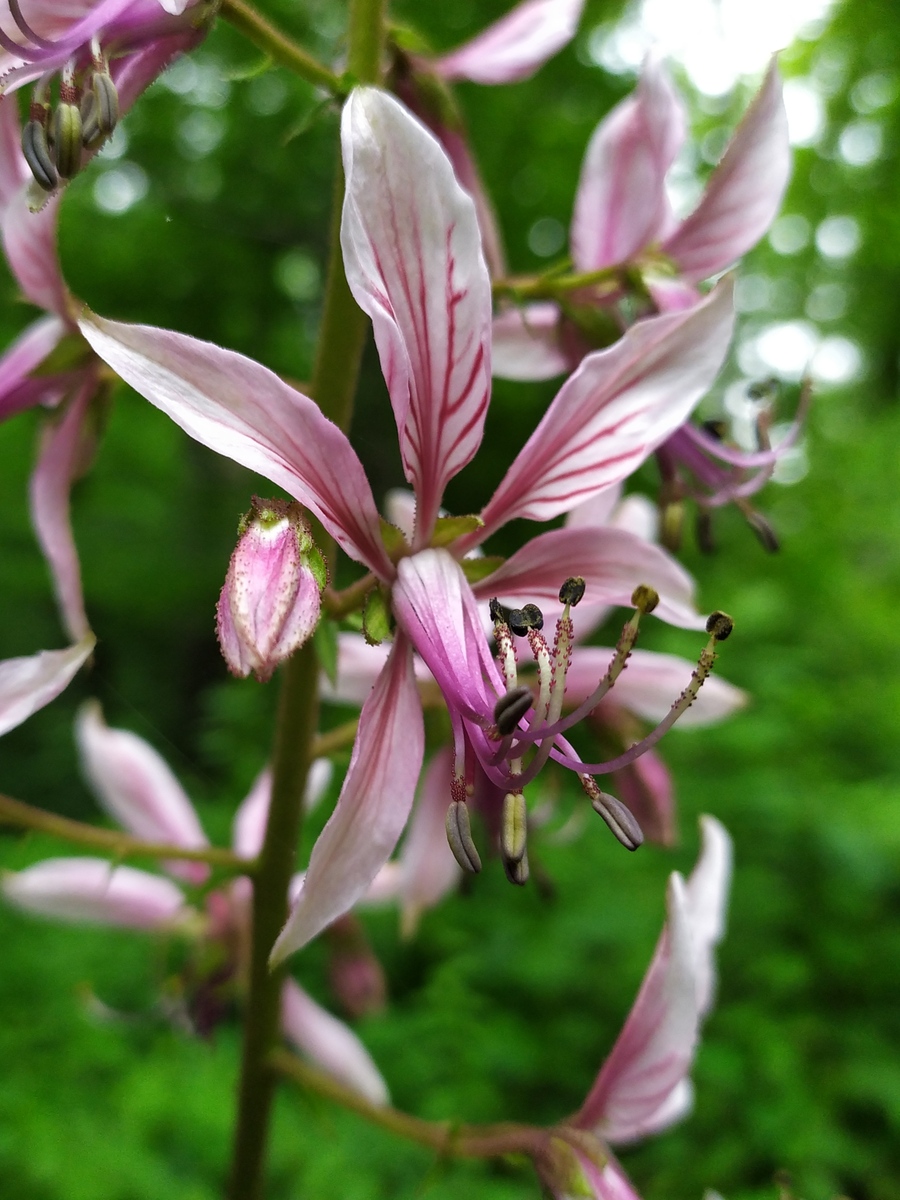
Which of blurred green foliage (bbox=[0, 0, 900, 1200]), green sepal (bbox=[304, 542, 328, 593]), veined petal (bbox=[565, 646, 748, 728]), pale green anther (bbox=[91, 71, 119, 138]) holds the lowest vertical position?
blurred green foliage (bbox=[0, 0, 900, 1200])

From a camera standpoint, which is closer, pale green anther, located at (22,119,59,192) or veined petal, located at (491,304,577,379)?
pale green anther, located at (22,119,59,192)

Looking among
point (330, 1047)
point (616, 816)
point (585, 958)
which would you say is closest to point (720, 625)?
point (616, 816)

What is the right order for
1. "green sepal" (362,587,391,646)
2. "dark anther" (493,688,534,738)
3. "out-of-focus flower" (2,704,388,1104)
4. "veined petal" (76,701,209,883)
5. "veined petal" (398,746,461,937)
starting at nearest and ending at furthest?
1. "dark anther" (493,688,534,738)
2. "green sepal" (362,587,391,646)
3. "veined petal" (398,746,461,937)
4. "out-of-focus flower" (2,704,388,1104)
5. "veined petal" (76,701,209,883)

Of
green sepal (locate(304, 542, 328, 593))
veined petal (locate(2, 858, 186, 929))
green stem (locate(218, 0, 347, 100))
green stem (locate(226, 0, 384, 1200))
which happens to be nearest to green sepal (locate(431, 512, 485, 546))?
green stem (locate(226, 0, 384, 1200))

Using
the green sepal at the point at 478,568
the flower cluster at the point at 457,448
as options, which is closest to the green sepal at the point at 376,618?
the flower cluster at the point at 457,448

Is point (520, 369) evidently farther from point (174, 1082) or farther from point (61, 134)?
point (174, 1082)

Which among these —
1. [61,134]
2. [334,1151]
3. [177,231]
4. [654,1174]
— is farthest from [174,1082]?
[177,231]

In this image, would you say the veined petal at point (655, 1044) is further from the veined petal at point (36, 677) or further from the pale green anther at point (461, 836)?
the veined petal at point (36, 677)

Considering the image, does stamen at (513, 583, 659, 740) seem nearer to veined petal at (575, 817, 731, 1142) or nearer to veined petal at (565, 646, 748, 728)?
veined petal at (575, 817, 731, 1142)
